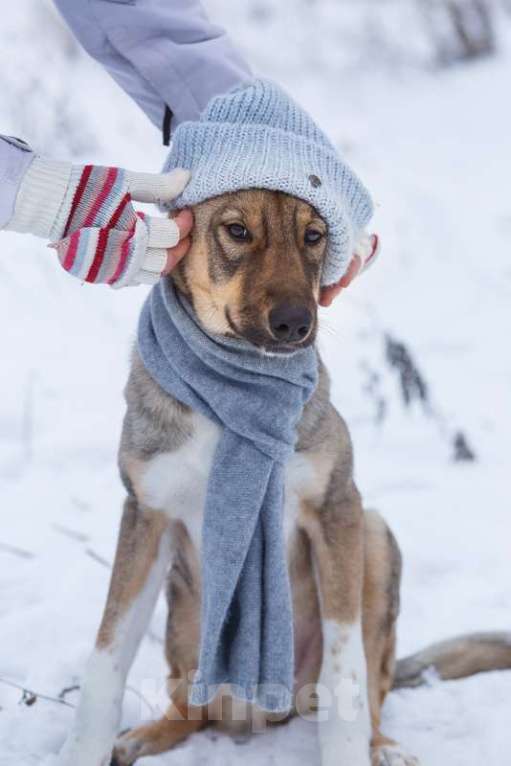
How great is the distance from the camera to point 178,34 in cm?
329

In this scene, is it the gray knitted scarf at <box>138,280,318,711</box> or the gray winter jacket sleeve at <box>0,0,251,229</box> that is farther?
the gray winter jacket sleeve at <box>0,0,251,229</box>

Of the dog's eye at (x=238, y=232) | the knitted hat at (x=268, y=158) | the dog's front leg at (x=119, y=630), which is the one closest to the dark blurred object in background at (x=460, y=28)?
the knitted hat at (x=268, y=158)

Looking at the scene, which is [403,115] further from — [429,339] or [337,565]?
[337,565]

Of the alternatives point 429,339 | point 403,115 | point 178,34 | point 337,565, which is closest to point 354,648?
point 337,565

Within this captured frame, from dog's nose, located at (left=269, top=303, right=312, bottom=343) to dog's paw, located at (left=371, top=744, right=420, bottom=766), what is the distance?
1.26 metres

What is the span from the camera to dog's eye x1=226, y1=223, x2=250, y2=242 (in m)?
2.71

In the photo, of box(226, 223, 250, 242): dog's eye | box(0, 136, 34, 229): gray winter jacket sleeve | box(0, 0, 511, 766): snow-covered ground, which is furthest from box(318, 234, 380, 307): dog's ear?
box(0, 136, 34, 229): gray winter jacket sleeve

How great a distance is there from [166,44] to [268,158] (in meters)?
0.88

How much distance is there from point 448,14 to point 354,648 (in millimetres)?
12241

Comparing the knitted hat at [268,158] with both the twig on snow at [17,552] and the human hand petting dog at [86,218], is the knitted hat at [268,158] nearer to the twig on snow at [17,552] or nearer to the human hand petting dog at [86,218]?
the human hand petting dog at [86,218]

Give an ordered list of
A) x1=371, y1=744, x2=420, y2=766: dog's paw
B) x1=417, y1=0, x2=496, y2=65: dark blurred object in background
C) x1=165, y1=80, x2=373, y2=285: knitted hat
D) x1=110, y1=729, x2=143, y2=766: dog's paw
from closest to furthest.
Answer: x1=165, y1=80, x2=373, y2=285: knitted hat
x1=371, y1=744, x2=420, y2=766: dog's paw
x1=110, y1=729, x2=143, y2=766: dog's paw
x1=417, y1=0, x2=496, y2=65: dark blurred object in background

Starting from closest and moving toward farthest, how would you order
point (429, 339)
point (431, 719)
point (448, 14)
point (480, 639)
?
point (431, 719) → point (480, 639) → point (429, 339) → point (448, 14)

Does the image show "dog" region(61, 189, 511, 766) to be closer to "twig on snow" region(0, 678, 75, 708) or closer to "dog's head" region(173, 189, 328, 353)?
"dog's head" region(173, 189, 328, 353)

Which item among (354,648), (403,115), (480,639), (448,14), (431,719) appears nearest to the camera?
(354,648)
